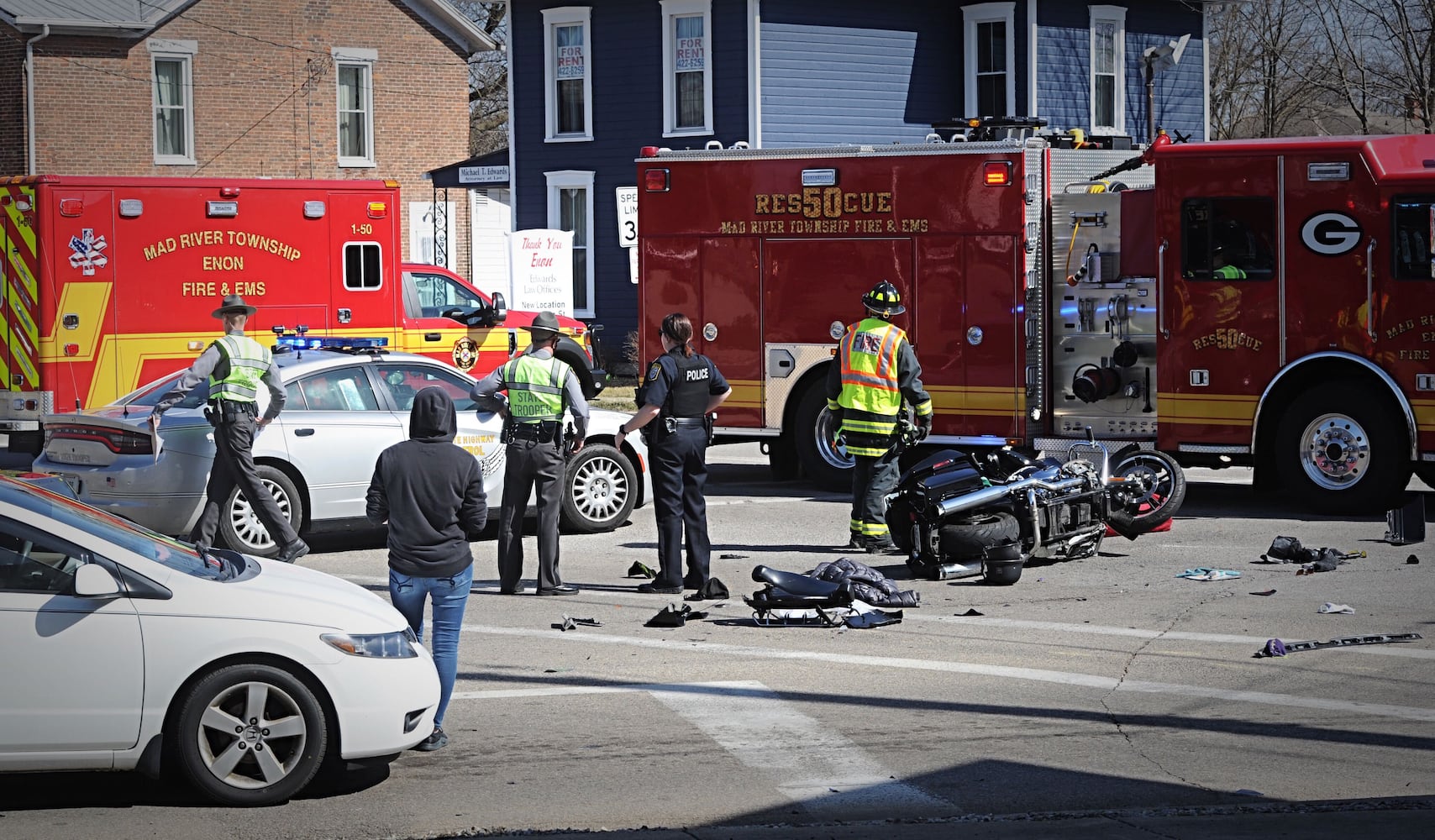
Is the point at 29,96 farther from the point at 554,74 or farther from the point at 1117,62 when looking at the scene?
the point at 1117,62

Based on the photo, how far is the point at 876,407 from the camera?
1196 centimetres

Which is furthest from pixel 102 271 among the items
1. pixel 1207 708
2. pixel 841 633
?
pixel 1207 708

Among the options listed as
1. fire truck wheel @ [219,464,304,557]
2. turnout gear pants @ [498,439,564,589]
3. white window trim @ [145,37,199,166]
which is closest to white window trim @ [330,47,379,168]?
white window trim @ [145,37,199,166]

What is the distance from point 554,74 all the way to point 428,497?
952 inches

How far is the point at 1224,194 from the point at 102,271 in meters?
10.1

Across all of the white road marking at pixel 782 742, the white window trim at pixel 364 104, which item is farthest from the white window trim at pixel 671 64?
the white road marking at pixel 782 742

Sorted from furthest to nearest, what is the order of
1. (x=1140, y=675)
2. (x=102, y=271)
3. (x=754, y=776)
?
(x=102, y=271) < (x=1140, y=675) < (x=754, y=776)

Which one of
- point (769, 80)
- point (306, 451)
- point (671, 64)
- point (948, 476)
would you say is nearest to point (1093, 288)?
point (948, 476)

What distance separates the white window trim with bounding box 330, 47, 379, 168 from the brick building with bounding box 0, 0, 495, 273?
34 mm

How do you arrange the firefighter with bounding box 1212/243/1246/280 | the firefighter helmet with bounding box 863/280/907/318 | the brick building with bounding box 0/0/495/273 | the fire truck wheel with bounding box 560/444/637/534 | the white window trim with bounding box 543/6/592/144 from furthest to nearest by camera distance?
the brick building with bounding box 0/0/495/273 < the white window trim with bounding box 543/6/592/144 < the firefighter with bounding box 1212/243/1246/280 < the fire truck wheel with bounding box 560/444/637/534 < the firefighter helmet with bounding box 863/280/907/318

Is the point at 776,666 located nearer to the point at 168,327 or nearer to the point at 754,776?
the point at 754,776

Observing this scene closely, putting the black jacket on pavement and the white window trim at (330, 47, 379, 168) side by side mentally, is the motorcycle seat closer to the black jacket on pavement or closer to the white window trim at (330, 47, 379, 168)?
the black jacket on pavement

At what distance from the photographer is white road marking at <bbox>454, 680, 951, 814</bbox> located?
6.41 m

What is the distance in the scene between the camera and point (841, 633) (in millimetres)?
9547
